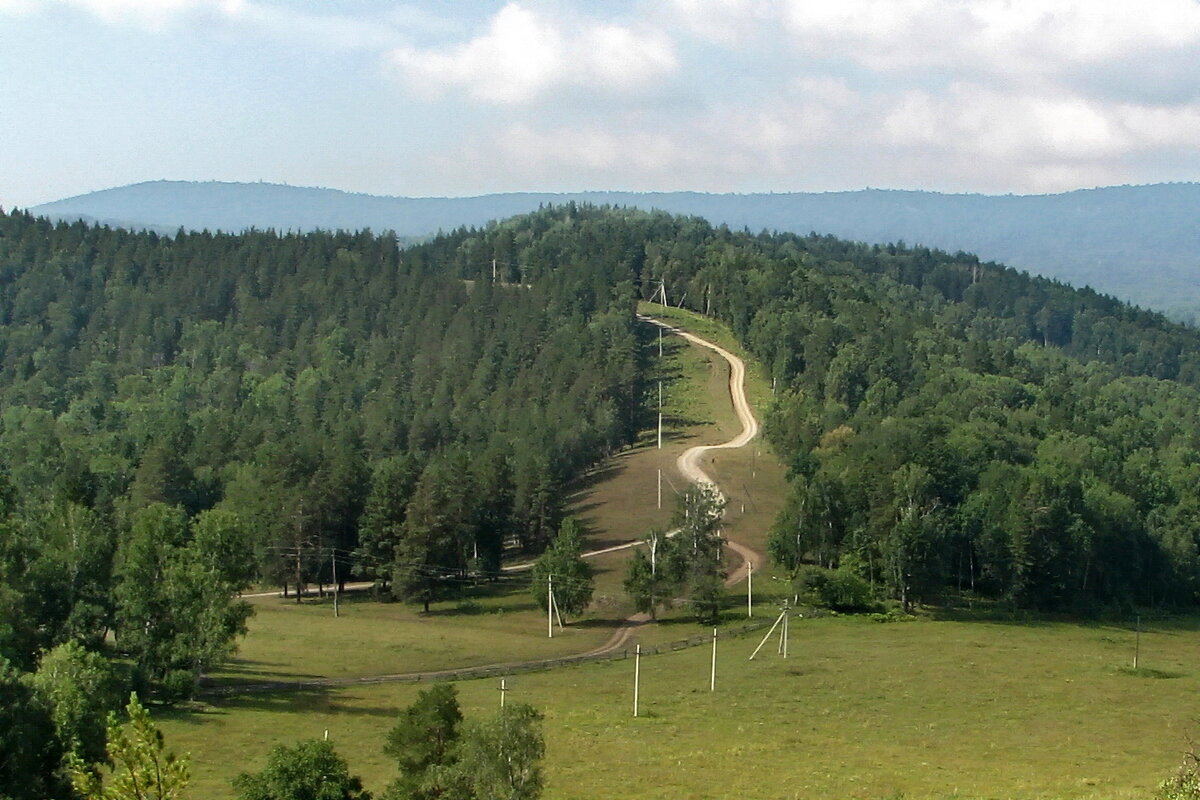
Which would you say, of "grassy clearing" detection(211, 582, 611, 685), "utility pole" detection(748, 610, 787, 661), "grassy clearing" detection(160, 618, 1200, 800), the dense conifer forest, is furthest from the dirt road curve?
"grassy clearing" detection(160, 618, 1200, 800)

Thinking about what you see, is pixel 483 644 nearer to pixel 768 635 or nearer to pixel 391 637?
pixel 391 637

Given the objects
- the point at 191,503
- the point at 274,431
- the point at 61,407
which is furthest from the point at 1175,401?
the point at 61,407

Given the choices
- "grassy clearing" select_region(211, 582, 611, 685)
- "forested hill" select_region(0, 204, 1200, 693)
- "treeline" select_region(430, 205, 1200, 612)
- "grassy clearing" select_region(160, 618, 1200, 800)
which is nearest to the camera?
"grassy clearing" select_region(160, 618, 1200, 800)

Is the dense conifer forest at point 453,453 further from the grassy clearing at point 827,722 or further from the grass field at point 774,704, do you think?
the grassy clearing at point 827,722

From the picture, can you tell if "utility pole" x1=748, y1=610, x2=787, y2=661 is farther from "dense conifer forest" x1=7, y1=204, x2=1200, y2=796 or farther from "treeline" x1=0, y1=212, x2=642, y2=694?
"treeline" x1=0, y1=212, x2=642, y2=694

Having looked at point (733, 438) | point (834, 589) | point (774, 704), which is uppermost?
point (733, 438)

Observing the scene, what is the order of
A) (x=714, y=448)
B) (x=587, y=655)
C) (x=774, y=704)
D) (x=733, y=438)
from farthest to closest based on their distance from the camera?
(x=733, y=438) → (x=714, y=448) → (x=587, y=655) → (x=774, y=704)

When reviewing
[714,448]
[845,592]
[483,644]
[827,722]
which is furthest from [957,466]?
[827,722]
